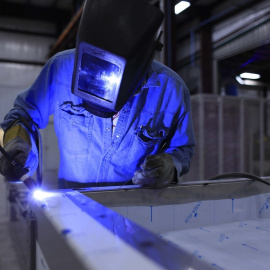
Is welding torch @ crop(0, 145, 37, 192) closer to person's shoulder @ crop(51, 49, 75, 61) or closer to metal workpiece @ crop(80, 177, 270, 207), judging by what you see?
metal workpiece @ crop(80, 177, 270, 207)

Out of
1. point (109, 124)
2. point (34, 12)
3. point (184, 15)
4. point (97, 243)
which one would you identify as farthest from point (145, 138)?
point (34, 12)

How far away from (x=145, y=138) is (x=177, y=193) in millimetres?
337

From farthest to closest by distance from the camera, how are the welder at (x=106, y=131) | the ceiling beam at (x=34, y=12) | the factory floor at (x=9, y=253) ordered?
the ceiling beam at (x=34, y=12), the factory floor at (x=9, y=253), the welder at (x=106, y=131)

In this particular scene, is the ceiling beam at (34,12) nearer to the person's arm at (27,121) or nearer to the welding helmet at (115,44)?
the person's arm at (27,121)

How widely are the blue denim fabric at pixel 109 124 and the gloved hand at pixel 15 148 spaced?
12cm

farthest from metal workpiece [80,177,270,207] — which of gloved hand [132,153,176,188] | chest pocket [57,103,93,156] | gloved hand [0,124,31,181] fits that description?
chest pocket [57,103,93,156]

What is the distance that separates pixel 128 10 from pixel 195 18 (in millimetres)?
5269

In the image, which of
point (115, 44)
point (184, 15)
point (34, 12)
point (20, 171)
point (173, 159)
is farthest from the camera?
point (34, 12)

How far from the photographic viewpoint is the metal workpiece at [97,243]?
30 centimetres

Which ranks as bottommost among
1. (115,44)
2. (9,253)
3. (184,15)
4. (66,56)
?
(9,253)

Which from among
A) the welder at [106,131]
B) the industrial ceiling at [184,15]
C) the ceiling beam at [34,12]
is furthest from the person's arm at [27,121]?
the ceiling beam at [34,12]

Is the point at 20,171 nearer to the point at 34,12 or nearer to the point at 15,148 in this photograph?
the point at 15,148

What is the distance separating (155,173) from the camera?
0.87 metres

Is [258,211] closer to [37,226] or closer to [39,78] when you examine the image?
[37,226]
